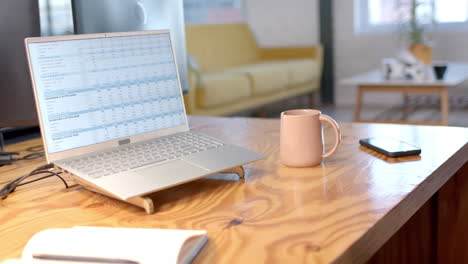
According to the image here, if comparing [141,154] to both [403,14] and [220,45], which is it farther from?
[403,14]

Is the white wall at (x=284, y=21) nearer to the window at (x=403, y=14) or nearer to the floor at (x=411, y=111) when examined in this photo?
the window at (x=403, y=14)

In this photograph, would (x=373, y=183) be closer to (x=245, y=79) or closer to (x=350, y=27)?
(x=245, y=79)

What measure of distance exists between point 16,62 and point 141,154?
402 mm

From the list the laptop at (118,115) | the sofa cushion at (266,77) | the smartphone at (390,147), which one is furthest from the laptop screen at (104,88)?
the sofa cushion at (266,77)

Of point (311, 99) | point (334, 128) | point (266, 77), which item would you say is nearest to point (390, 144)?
point (334, 128)

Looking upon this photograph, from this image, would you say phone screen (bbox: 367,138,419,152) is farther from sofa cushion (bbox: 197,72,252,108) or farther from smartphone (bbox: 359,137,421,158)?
sofa cushion (bbox: 197,72,252,108)

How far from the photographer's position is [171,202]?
86cm

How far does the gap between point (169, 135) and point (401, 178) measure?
0.43 metres

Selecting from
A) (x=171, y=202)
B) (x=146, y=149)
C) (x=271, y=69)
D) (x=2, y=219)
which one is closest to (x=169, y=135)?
(x=146, y=149)

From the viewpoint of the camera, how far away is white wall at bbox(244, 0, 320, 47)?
17.9ft

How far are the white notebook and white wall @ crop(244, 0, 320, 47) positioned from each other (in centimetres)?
498

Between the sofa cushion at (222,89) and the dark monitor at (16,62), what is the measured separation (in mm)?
2604

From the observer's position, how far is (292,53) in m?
5.24

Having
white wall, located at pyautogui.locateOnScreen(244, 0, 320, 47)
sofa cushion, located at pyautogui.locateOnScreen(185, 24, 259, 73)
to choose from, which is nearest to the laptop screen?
sofa cushion, located at pyautogui.locateOnScreen(185, 24, 259, 73)
